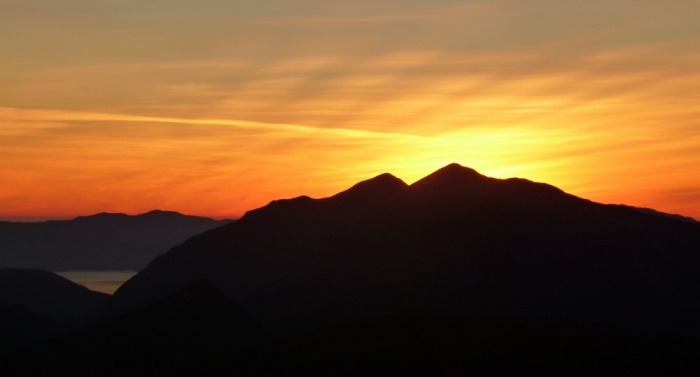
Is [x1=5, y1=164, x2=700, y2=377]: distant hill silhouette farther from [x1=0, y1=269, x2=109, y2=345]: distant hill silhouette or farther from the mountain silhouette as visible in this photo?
[x1=0, y1=269, x2=109, y2=345]: distant hill silhouette

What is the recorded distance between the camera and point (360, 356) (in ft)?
217

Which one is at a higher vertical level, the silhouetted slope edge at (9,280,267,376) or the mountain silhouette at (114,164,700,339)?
the mountain silhouette at (114,164,700,339)

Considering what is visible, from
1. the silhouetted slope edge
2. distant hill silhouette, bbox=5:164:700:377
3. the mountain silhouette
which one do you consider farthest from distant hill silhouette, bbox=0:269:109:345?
the silhouetted slope edge

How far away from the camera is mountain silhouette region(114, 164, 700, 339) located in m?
105

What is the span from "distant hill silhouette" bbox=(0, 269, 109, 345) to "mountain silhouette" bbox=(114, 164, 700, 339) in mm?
9375

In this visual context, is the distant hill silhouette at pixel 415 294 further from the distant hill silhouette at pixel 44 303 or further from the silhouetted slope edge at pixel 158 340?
the distant hill silhouette at pixel 44 303

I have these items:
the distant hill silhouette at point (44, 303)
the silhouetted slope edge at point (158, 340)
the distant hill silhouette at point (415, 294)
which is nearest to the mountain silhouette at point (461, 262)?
the distant hill silhouette at point (415, 294)

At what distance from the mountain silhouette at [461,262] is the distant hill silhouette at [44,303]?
9.38 meters

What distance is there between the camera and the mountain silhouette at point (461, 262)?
105 meters

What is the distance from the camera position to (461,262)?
114 meters

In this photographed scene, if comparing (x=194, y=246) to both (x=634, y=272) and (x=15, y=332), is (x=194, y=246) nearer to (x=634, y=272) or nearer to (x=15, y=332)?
(x=15, y=332)

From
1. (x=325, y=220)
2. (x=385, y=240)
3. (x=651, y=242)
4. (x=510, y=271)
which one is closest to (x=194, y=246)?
(x=325, y=220)

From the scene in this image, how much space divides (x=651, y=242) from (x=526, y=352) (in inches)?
2412

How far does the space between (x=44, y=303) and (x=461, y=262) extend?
247ft
